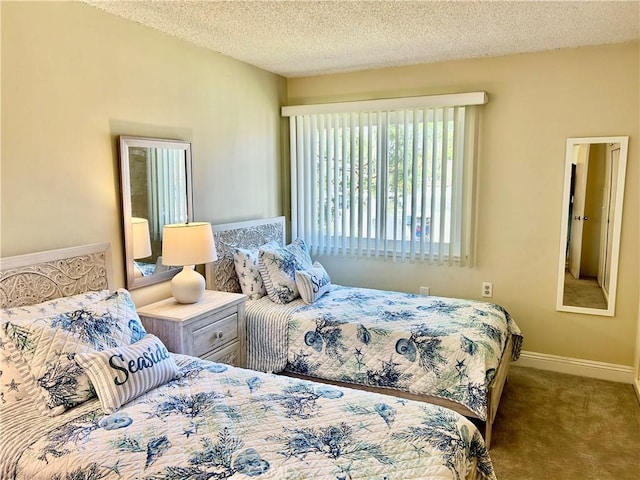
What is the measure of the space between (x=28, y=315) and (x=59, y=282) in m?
0.33

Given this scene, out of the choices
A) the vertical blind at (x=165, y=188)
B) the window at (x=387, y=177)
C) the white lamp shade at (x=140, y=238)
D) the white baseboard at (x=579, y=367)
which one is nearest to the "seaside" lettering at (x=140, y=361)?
the white lamp shade at (x=140, y=238)

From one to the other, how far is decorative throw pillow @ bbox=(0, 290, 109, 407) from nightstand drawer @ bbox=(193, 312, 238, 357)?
0.66m

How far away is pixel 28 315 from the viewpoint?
2.05 m

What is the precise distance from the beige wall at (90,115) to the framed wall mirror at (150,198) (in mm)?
63

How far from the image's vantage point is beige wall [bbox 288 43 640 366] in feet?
11.1

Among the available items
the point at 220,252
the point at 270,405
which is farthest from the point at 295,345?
the point at 270,405

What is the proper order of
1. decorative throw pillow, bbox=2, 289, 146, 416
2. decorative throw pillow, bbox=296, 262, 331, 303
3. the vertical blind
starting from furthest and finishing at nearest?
decorative throw pillow, bbox=296, 262, 331, 303 < the vertical blind < decorative throw pillow, bbox=2, 289, 146, 416

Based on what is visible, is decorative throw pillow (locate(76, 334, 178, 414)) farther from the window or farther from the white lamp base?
the window

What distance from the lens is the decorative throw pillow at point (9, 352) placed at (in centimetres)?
190

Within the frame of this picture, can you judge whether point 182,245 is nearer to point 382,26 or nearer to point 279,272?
point 279,272

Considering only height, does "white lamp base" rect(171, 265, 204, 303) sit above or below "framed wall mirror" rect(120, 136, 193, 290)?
below

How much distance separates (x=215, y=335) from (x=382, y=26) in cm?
215

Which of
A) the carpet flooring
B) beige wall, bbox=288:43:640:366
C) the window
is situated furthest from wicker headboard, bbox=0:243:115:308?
beige wall, bbox=288:43:640:366

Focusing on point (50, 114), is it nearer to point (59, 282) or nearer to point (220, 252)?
point (59, 282)
